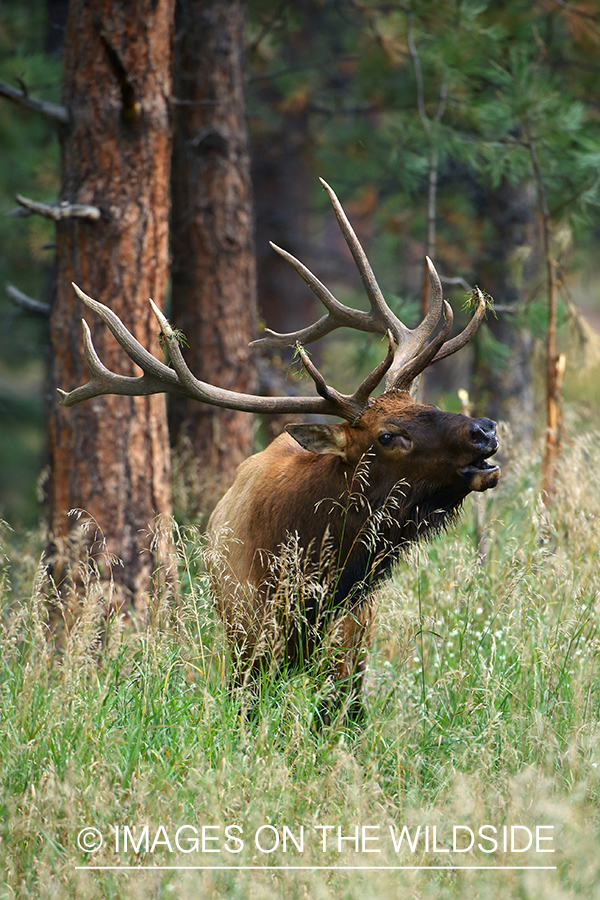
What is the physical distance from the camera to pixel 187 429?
21.9ft

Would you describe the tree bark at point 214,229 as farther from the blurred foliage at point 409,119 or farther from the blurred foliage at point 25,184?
the blurred foliage at point 25,184

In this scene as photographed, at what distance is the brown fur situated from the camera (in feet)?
11.8

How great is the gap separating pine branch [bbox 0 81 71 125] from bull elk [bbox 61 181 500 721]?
5.48 ft

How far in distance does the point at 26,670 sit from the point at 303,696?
95cm

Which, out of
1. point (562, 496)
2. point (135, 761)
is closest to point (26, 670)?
point (135, 761)

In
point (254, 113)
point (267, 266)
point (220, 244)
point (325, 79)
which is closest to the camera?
point (220, 244)

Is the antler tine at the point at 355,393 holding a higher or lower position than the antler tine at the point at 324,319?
lower

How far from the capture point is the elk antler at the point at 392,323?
3.91m

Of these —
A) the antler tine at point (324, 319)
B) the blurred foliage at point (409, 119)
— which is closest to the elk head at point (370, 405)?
the antler tine at point (324, 319)

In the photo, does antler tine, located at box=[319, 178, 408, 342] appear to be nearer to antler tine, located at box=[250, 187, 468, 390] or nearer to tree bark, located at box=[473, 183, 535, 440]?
antler tine, located at box=[250, 187, 468, 390]

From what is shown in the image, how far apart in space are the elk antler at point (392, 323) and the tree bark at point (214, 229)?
1.76 metres

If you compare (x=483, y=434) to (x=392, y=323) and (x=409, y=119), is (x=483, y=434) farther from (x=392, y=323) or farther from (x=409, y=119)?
(x=409, y=119)

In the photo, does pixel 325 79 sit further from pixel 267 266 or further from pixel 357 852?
pixel 357 852

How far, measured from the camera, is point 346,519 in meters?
3.69
